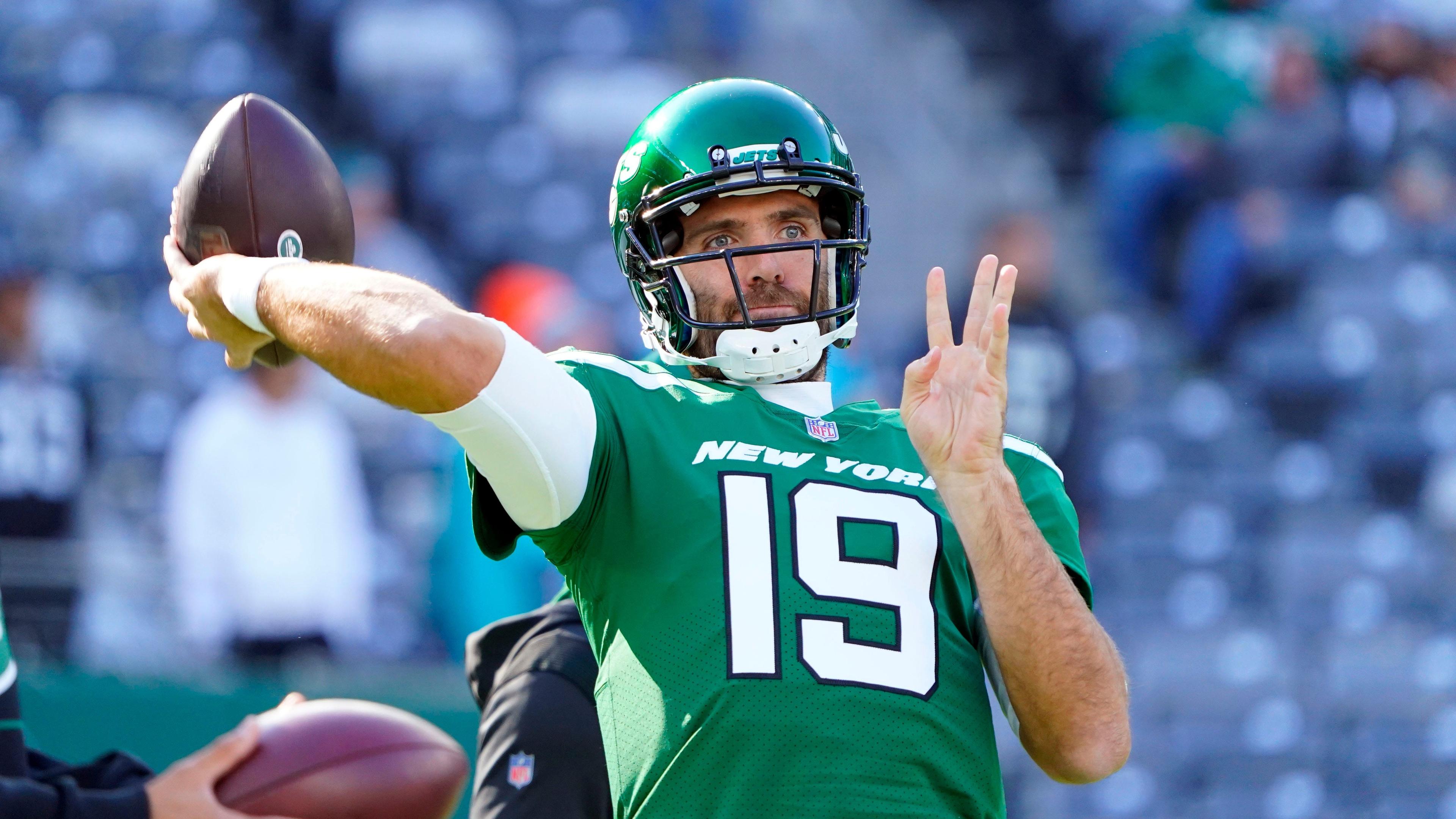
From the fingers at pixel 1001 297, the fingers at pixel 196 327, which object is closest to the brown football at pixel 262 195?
the fingers at pixel 196 327

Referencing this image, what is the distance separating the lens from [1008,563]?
2346 millimetres

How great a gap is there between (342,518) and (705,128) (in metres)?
3.95

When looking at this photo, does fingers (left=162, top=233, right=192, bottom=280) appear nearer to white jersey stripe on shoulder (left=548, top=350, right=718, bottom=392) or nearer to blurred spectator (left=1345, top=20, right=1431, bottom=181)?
white jersey stripe on shoulder (left=548, top=350, right=718, bottom=392)

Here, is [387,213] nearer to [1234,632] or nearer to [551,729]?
[1234,632]

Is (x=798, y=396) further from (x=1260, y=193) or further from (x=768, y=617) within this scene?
(x=1260, y=193)

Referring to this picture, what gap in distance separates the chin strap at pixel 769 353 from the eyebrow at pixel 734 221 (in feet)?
0.59

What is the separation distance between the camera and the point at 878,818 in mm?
2271

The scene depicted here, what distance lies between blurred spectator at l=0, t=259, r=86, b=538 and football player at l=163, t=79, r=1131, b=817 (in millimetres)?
4115

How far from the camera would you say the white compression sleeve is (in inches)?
87.5

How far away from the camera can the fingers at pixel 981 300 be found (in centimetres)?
245

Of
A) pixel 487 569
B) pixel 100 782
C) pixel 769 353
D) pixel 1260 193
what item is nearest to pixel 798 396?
pixel 769 353

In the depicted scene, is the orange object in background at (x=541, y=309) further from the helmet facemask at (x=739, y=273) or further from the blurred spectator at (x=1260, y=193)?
the blurred spectator at (x=1260, y=193)

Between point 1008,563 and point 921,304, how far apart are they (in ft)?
24.0


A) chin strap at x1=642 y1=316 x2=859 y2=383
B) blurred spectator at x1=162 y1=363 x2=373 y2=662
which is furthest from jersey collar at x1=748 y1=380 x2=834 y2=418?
blurred spectator at x1=162 y1=363 x2=373 y2=662
